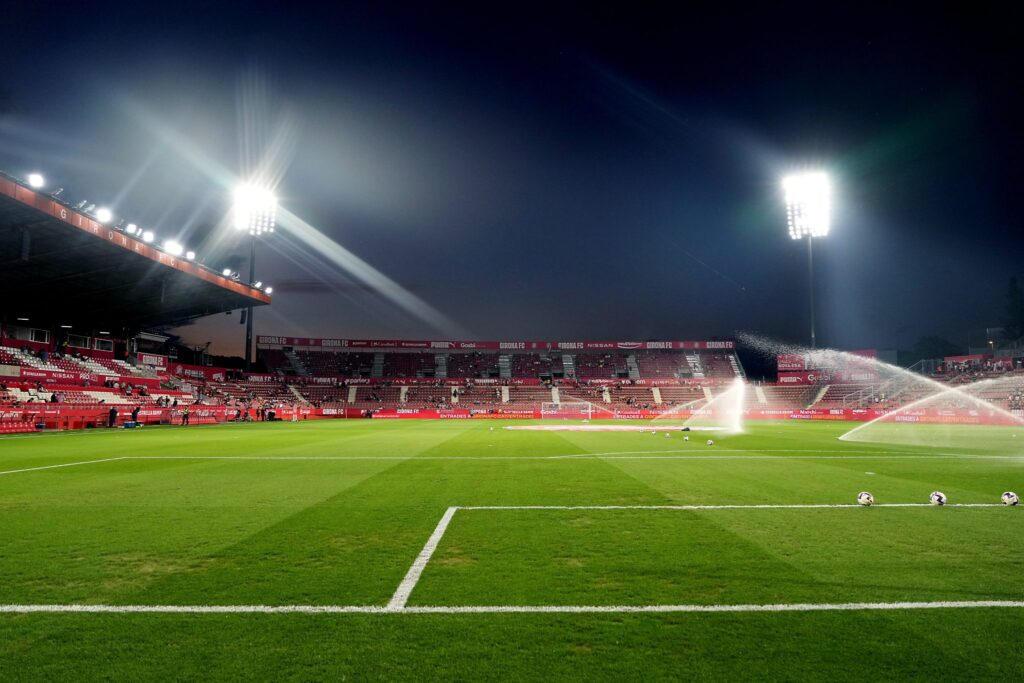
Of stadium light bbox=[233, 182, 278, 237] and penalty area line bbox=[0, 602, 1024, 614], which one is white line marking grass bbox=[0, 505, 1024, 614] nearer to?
penalty area line bbox=[0, 602, 1024, 614]

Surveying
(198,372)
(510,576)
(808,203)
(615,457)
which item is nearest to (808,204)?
(808,203)

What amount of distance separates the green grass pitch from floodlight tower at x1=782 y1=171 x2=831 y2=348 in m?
41.1

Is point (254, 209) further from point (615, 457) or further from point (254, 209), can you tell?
point (615, 457)

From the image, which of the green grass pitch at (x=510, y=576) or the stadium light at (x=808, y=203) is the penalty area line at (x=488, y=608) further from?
the stadium light at (x=808, y=203)

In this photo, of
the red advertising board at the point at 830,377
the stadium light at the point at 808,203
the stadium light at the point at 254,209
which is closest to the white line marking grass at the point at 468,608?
the stadium light at the point at 808,203

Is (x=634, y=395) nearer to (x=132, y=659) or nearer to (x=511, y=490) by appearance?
(x=511, y=490)

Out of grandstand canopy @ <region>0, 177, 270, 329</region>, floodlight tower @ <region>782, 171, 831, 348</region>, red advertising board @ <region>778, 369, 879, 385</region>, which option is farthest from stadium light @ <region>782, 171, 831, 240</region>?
grandstand canopy @ <region>0, 177, 270, 329</region>

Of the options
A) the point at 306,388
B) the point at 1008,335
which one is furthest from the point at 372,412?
the point at 1008,335

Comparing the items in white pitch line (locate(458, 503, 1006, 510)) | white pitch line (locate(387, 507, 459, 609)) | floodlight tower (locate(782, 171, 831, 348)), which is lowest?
white pitch line (locate(458, 503, 1006, 510))

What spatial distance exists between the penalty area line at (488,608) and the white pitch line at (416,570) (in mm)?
136

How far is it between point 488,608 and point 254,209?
179 ft

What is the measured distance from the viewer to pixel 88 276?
34.5 meters

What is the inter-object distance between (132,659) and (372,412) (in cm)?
5370

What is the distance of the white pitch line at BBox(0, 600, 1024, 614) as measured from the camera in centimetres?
361
